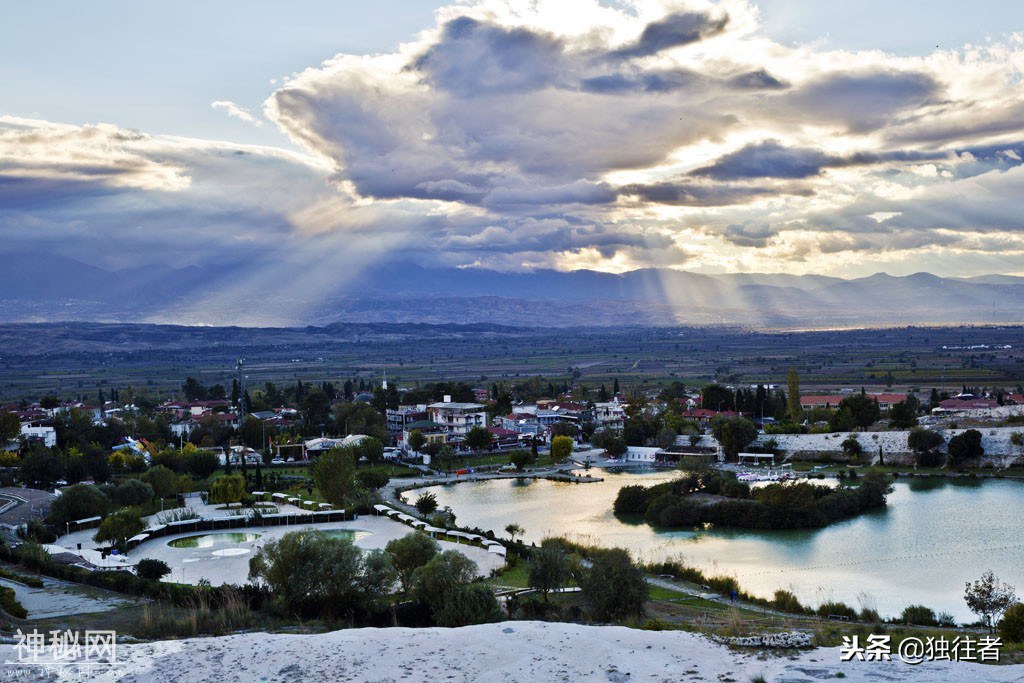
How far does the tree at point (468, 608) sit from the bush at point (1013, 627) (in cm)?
617

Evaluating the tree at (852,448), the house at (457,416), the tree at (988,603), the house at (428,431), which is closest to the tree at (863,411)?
the tree at (852,448)

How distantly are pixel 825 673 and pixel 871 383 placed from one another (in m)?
58.9

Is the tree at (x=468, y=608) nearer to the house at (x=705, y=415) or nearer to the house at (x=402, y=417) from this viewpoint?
the house at (x=705, y=415)

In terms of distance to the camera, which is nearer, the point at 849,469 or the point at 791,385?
the point at 849,469

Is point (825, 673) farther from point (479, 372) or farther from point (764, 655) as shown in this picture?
point (479, 372)

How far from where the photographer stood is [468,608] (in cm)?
1266

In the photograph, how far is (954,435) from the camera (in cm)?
3241

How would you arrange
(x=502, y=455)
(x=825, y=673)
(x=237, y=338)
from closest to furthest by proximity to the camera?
(x=825, y=673), (x=502, y=455), (x=237, y=338)

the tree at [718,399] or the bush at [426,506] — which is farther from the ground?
the tree at [718,399]

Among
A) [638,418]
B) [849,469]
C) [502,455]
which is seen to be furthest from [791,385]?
[502,455]

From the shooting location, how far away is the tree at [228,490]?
25.7 meters

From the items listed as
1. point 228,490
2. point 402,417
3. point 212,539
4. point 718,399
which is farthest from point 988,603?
point 402,417

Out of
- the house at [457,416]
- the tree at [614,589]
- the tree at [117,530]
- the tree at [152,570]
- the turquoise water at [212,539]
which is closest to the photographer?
the tree at [614,589]

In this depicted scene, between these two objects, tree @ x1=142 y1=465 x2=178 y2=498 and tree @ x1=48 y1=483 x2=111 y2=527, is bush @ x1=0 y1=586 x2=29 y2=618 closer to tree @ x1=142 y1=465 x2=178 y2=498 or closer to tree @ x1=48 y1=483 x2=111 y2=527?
tree @ x1=48 y1=483 x2=111 y2=527
